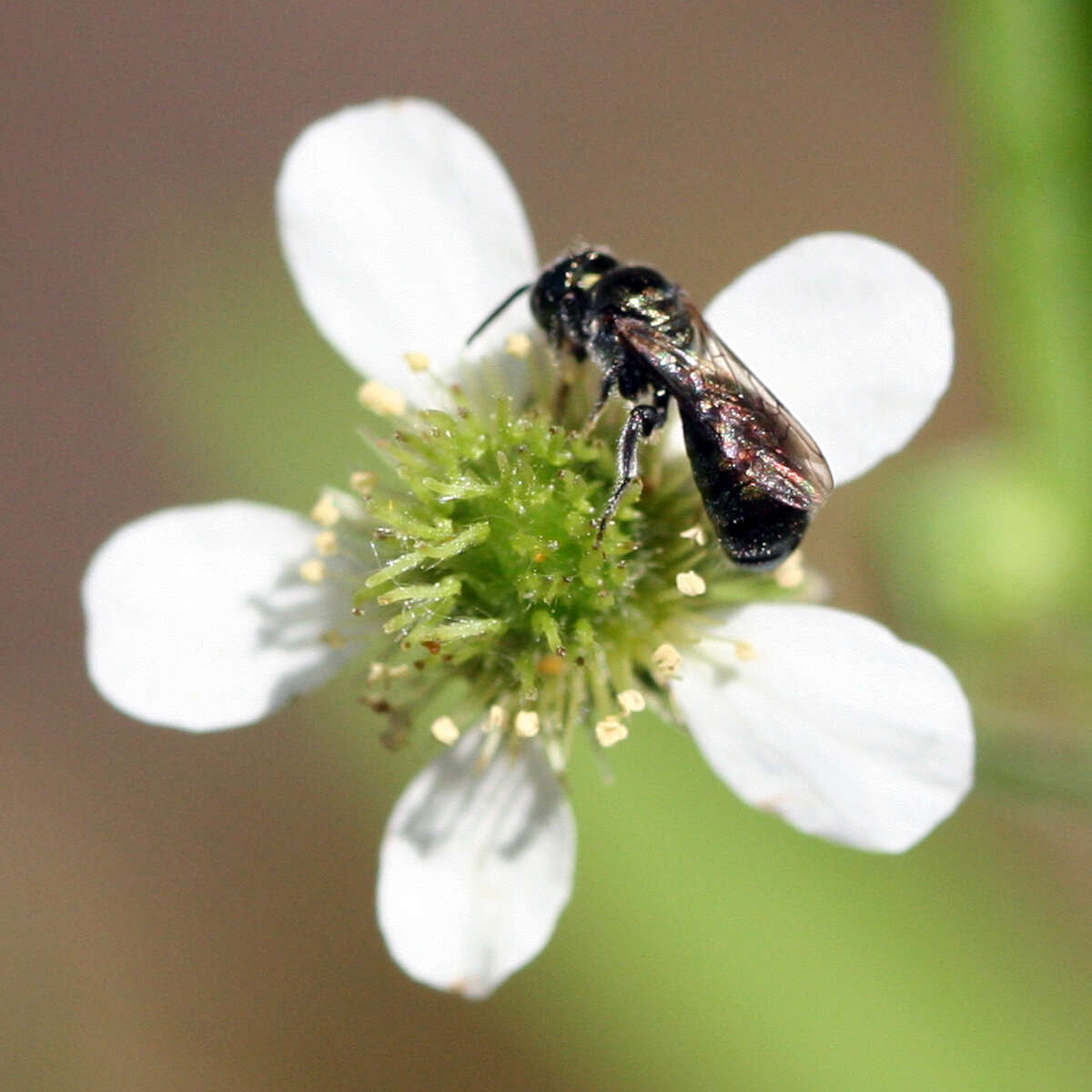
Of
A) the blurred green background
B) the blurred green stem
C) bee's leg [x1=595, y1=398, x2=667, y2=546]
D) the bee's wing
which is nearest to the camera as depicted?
the bee's wing

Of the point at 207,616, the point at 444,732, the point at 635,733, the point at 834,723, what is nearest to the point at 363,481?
the point at 207,616

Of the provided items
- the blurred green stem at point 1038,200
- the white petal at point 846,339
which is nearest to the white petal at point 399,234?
the white petal at point 846,339

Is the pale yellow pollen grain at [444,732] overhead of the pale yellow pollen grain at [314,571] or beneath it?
beneath

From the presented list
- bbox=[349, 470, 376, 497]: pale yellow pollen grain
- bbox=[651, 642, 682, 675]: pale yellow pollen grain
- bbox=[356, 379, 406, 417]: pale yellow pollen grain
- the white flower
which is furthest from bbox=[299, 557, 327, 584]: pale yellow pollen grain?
bbox=[651, 642, 682, 675]: pale yellow pollen grain

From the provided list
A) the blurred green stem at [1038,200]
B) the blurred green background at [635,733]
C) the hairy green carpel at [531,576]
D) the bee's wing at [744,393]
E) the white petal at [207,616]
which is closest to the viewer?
the bee's wing at [744,393]

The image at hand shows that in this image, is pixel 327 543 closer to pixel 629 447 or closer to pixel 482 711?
pixel 482 711

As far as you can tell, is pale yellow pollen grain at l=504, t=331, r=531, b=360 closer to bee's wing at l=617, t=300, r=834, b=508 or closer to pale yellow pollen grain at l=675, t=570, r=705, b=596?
bee's wing at l=617, t=300, r=834, b=508

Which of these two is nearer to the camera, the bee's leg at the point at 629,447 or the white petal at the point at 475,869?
the bee's leg at the point at 629,447

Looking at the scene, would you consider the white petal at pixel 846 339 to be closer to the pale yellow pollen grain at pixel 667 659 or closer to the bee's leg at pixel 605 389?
the bee's leg at pixel 605 389
